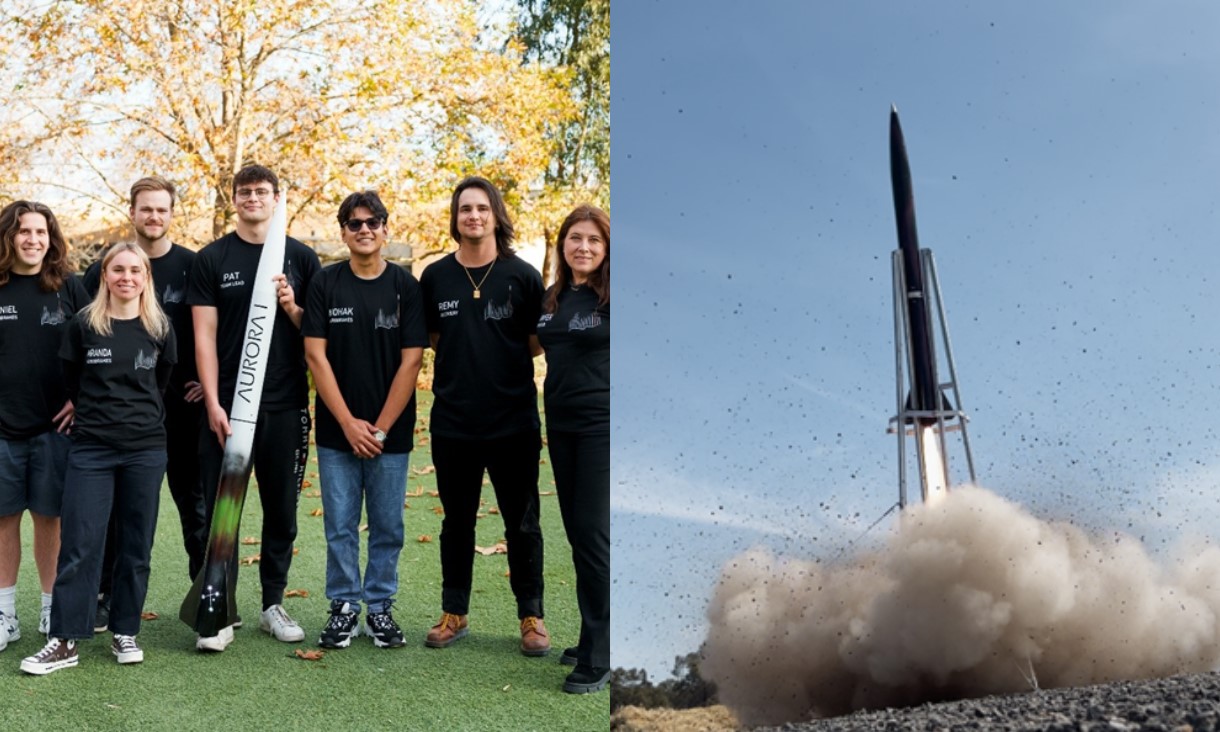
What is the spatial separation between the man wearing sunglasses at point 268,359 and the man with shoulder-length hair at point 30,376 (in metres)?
0.51

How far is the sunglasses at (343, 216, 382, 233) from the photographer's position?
4355 mm

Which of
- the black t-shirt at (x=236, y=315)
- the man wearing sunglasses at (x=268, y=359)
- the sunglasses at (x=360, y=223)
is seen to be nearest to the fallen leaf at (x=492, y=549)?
the man wearing sunglasses at (x=268, y=359)

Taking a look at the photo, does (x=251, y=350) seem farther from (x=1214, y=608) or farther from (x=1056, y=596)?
(x=1214, y=608)

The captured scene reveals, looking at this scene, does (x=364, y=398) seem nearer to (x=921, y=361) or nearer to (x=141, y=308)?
(x=141, y=308)

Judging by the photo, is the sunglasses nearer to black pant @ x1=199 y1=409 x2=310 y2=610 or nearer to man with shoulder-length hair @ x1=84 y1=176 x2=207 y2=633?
man with shoulder-length hair @ x1=84 y1=176 x2=207 y2=633

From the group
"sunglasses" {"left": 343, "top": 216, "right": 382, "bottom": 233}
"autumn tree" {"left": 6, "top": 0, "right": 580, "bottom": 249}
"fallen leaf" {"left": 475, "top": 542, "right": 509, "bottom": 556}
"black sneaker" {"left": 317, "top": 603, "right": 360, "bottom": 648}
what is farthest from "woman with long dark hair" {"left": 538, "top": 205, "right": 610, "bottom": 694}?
"autumn tree" {"left": 6, "top": 0, "right": 580, "bottom": 249}

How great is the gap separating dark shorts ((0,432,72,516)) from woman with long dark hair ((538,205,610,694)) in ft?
6.23

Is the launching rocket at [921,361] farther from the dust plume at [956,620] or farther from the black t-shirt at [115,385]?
the black t-shirt at [115,385]

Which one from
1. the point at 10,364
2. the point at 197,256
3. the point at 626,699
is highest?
the point at 197,256

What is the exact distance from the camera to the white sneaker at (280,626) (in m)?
4.65

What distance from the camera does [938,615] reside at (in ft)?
20.9

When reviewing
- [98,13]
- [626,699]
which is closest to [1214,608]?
[626,699]

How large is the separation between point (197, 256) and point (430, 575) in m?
2.23

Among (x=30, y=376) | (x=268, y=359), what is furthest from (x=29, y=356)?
(x=268, y=359)
